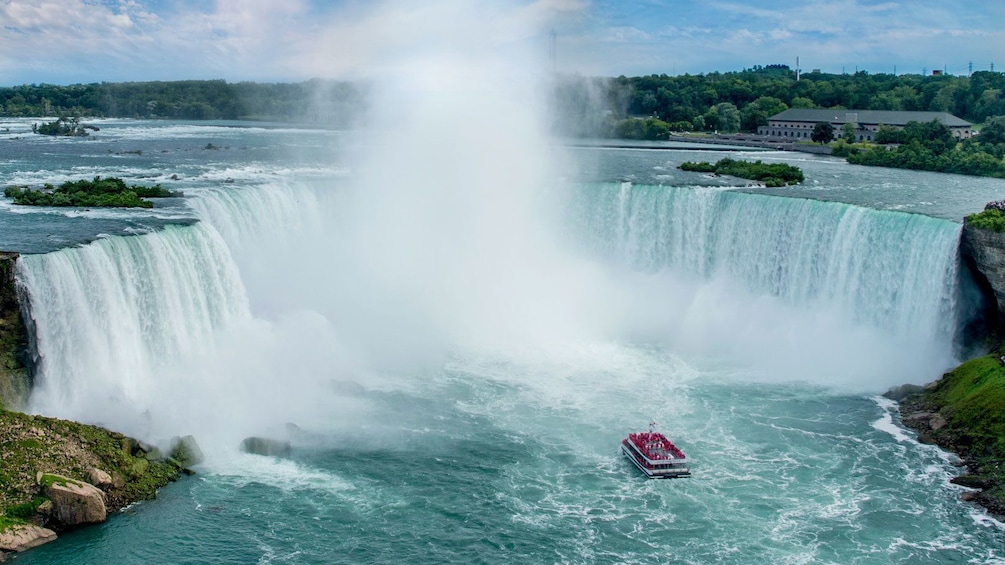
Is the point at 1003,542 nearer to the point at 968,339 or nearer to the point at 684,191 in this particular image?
the point at 968,339

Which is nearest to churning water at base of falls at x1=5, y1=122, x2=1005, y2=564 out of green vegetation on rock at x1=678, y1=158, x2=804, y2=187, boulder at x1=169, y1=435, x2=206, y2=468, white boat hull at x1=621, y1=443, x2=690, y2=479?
white boat hull at x1=621, y1=443, x2=690, y2=479

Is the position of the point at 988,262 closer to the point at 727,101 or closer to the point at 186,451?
the point at 186,451

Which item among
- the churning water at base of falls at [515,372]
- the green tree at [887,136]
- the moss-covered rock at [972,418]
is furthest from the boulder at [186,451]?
the green tree at [887,136]

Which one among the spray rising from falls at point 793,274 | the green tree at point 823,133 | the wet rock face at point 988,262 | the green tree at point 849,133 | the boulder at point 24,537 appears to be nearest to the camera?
the boulder at point 24,537

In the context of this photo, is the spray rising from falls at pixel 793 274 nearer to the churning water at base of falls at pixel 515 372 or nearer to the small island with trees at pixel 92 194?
the churning water at base of falls at pixel 515 372

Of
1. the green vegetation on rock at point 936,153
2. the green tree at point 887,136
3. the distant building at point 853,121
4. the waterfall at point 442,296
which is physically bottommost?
the waterfall at point 442,296

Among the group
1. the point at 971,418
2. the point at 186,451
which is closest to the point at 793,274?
the point at 971,418
